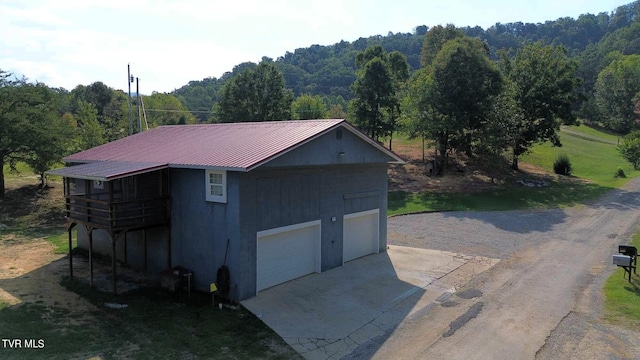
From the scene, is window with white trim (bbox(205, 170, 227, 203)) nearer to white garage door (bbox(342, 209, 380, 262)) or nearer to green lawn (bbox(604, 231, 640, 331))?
white garage door (bbox(342, 209, 380, 262))

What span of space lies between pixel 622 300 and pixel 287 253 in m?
9.91

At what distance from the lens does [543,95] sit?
35438mm

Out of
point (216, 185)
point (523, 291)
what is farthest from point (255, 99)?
point (523, 291)

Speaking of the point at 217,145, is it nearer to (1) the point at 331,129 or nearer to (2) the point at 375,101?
(1) the point at 331,129

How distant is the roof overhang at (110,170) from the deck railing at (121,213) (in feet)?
2.56

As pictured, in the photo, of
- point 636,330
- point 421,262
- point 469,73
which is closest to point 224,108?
point 469,73

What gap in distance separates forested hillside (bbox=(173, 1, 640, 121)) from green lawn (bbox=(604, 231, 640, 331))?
71.9 metres

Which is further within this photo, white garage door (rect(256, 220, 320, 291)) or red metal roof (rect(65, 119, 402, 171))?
white garage door (rect(256, 220, 320, 291))

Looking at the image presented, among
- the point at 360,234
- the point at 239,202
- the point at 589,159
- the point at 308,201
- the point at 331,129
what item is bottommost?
the point at 360,234

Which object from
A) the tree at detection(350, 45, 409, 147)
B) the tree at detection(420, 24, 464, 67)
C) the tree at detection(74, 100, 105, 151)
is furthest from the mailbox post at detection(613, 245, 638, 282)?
the tree at detection(420, 24, 464, 67)

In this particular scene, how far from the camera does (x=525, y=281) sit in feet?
48.0

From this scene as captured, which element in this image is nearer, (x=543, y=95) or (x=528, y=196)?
(x=528, y=196)

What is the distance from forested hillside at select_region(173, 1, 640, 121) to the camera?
Answer: 4107 inches

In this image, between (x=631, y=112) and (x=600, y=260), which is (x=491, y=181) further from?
(x=631, y=112)
